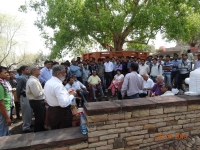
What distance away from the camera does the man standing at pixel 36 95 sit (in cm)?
300

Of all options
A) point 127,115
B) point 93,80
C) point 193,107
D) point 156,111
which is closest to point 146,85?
point 93,80

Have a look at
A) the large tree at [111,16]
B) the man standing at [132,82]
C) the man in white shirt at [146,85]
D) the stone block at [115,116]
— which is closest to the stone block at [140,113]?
the stone block at [115,116]

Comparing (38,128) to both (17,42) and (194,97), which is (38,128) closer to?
(194,97)

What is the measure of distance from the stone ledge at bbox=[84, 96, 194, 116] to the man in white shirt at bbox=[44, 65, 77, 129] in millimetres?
366

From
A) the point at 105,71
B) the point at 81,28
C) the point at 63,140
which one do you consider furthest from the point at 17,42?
the point at 63,140

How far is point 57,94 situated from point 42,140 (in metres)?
0.66

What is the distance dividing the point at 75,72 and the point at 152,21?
17.8ft

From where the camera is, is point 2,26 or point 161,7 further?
point 2,26

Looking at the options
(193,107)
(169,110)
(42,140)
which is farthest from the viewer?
(193,107)

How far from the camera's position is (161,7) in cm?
867

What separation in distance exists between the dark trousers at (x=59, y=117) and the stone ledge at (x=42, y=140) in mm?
335

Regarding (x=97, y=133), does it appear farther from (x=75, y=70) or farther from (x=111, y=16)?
(x=111, y=16)

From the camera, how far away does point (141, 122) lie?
2.41 meters

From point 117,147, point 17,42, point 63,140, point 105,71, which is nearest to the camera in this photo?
point 63,140
